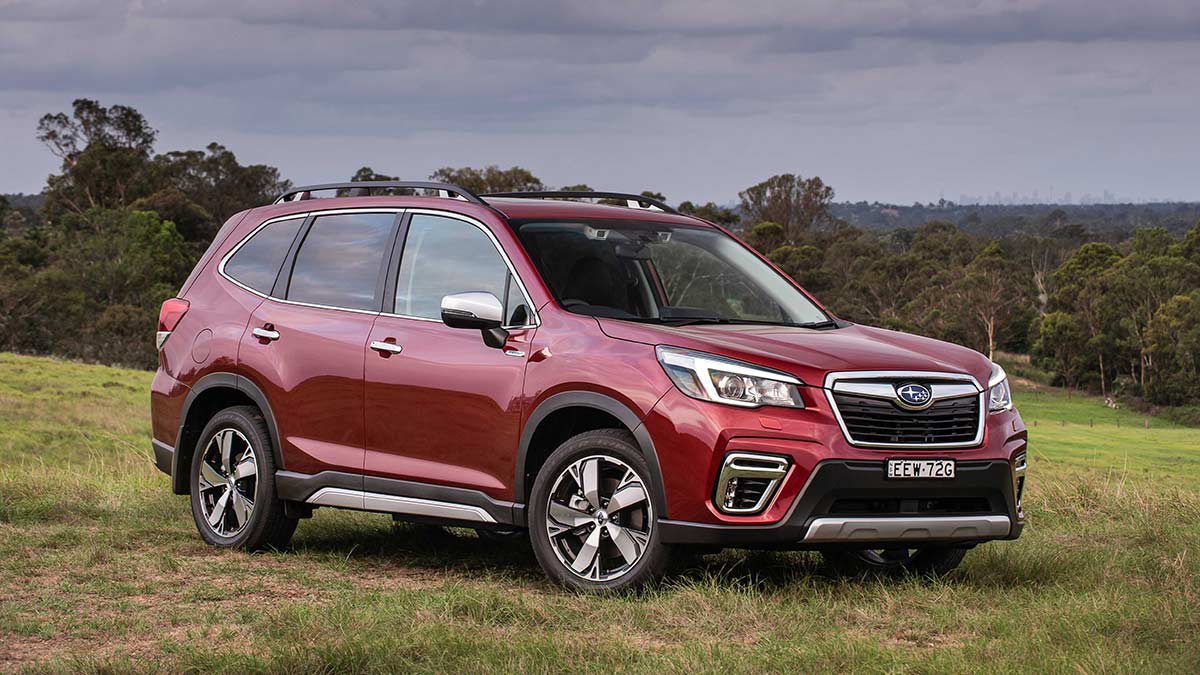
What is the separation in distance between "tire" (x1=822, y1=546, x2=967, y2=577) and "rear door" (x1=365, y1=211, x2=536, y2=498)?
181cm

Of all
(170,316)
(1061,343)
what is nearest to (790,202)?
(1061,343)

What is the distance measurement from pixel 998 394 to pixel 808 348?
37.8 inches

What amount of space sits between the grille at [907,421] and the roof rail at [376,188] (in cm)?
216

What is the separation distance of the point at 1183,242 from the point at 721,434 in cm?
10435

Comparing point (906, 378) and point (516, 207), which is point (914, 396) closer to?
point (906, 378)

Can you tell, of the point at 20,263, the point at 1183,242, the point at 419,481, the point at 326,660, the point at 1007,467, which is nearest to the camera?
the point at 326,660

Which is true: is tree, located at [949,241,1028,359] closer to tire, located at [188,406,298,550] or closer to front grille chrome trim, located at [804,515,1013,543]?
tire, located at [188,406,298,550]

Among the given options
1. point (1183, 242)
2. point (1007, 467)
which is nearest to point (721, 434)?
point (1007, 467)

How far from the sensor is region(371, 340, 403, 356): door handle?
23.6 ft

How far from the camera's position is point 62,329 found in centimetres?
7450

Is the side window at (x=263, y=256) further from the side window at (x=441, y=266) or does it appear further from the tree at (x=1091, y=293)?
the tree at (x=1091, y=293)

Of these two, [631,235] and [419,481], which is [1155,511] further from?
[419,481]

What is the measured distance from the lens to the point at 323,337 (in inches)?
299

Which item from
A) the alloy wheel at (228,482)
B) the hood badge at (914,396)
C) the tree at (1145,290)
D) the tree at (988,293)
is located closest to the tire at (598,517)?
the hood badge at (914,396)
